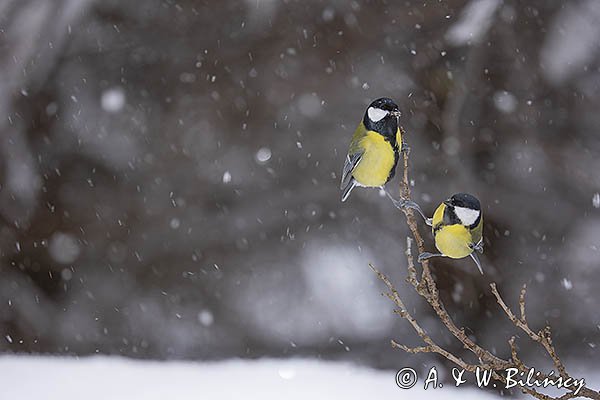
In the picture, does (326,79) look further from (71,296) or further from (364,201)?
(71,296)

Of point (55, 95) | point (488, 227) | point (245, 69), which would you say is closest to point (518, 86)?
point (488, 227)

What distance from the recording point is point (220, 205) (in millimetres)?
1560

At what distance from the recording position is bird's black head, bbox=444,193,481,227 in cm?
59

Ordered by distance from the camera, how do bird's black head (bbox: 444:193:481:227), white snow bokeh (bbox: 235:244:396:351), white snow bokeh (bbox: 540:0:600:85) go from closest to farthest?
bird's black head (bbox: 444:193:481:227)
white snow bokeh (bbox: 540:0:600:85)
white snow bokeh (bbox: 235:244:396:351)

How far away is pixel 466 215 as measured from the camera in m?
0.59

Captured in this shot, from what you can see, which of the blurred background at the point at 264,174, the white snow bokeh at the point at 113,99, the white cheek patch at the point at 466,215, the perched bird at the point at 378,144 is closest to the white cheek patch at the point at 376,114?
the perched bird at the point at 378,144

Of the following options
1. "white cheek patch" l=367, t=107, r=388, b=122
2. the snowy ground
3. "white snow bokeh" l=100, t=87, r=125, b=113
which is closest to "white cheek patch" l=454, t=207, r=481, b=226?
"white cheek patch" l=367, t=107, r=388, b=122

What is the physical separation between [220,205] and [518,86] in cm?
70

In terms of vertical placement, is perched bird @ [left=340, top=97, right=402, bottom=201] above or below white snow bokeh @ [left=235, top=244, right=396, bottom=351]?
above

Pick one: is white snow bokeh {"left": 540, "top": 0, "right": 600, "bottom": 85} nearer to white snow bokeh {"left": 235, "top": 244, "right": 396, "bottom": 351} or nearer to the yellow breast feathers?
white snow bokeh {"left": 235, "top": 244, "right": 396, "bottom": 351}

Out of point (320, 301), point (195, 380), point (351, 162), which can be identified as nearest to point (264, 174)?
point (320, 301)

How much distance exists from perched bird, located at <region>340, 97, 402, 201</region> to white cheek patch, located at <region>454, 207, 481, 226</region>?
0.07 m

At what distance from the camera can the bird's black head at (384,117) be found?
0.59m

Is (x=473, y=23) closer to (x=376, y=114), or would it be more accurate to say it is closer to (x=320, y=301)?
(x=320, y=301)
